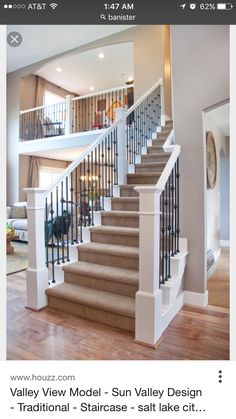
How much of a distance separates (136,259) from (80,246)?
60cm

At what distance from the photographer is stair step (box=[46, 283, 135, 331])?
1.78 metres

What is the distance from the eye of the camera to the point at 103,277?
2074 millimetres

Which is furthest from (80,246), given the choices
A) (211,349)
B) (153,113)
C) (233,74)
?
(153,113)

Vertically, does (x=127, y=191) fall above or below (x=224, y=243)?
above

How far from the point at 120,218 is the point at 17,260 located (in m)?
1.90

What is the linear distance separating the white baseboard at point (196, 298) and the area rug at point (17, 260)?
2073mm

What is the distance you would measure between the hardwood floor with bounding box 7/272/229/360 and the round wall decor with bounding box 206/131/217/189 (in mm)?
1845

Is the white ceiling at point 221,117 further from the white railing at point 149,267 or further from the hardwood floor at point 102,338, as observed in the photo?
the hardwood floor at point 102,338

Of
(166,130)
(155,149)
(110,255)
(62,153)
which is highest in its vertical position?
(62,153)

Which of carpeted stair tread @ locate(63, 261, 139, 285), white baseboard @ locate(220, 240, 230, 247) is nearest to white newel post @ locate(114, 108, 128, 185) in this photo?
carpeted stair tread @ locate(63, 261, 139, 285)

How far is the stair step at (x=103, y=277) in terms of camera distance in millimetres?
1969
